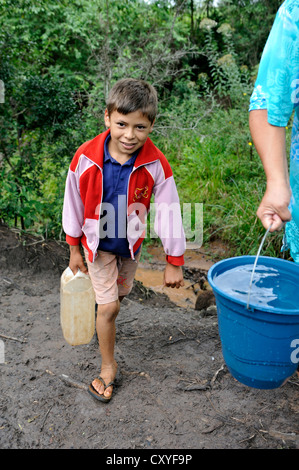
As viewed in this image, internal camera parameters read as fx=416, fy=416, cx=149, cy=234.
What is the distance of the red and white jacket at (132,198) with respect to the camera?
2.15m

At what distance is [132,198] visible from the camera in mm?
2199

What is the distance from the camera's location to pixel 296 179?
183 cm

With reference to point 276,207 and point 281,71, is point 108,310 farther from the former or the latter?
point 281,71

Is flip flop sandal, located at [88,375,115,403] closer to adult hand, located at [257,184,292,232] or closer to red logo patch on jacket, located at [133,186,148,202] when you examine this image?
red logo patch on jacket, located at [133,186,148,202]

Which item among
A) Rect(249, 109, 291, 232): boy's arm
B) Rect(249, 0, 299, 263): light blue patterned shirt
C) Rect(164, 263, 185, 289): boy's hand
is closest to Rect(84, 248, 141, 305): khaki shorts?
Rect(164, 263, 185, 289): boy's hand

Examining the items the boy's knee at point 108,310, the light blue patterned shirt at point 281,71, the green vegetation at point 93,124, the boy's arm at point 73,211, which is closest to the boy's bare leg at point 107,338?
the boy's knee at point 108,310

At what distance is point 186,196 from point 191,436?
161 inches

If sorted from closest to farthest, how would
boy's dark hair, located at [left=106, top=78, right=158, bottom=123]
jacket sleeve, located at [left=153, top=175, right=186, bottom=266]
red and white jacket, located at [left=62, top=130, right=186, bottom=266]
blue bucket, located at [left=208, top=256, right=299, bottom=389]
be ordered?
1. blue bucket, located at [left=208, top=256, right=299, bottom=389]
2. boy's dark hair, located at [left=106, top=78, right=158, bottom=123]
3. red and white jacket, located at [left=62, top=130, right=186, bottom=266]
4. jacket sleeve, located at [left=153, top=175, right=186, bottom=266]

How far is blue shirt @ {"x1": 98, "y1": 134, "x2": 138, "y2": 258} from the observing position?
217 cm

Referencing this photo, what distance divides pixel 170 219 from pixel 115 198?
0.32 meters

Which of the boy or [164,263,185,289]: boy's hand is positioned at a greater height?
the boy

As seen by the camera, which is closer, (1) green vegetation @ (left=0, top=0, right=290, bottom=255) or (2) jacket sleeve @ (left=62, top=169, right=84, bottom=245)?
(2) jacket sleeve @ (left=62, top=169, right=84, bottom=245)

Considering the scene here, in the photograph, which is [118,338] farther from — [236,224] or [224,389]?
[236,224]

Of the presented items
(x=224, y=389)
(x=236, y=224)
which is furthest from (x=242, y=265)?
(x=236, y=224)
